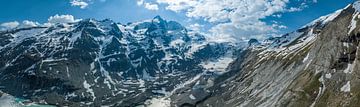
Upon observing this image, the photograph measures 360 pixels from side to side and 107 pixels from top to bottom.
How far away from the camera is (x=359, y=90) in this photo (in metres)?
181

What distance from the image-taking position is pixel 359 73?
628ft

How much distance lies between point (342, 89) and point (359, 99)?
19.4m

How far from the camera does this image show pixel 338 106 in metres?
184

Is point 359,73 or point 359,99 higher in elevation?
point 359,73

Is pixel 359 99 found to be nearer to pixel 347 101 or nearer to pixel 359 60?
pixel 347 101

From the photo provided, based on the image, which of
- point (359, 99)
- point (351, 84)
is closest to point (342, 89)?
point (351, 84)

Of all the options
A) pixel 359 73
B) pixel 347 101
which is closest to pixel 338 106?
→ pixel 347 101

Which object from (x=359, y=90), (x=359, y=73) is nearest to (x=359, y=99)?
(x=359, y=90)

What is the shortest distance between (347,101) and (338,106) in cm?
407

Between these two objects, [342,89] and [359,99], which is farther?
[342,89]

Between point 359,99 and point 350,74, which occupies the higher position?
point 350,74

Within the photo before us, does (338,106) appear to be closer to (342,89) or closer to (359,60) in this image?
(342,89)

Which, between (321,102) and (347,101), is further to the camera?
(321,102)

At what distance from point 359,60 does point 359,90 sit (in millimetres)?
20723
